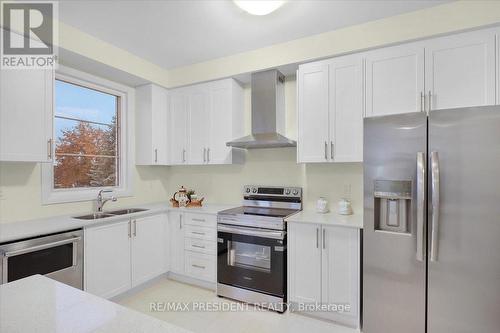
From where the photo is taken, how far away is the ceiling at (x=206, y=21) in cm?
216

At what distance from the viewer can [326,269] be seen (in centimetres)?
236

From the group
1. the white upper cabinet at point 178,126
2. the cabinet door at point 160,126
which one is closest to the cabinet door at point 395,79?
the white upper cabinet at point 178,126

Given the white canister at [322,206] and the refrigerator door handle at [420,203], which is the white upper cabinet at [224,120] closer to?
the white canister at [322,206]

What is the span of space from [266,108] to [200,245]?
173cm

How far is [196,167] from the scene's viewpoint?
3.83 meters

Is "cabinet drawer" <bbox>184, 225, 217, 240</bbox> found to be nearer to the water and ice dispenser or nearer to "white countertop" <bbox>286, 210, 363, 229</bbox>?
"white countertop" <bbox>286, 210, 363, 229</bbox>

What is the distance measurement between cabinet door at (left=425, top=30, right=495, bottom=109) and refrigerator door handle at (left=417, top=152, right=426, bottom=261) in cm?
67

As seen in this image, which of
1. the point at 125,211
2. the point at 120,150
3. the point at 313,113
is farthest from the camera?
the point at 120,150

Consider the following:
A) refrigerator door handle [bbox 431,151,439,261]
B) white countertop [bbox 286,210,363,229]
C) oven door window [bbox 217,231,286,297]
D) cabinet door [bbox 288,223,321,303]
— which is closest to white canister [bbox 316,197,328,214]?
white countertop [bbox 286,210,363,229]

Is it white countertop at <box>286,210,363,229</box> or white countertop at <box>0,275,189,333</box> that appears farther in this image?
white countertop at <box>286,210,363,229</box>

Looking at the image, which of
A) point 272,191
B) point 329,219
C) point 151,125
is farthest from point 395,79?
point 151,125

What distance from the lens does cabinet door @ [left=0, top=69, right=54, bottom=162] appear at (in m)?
2.03

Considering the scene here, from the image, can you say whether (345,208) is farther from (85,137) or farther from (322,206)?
(85,137)

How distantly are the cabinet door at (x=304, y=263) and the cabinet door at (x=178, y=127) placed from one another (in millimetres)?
1806
